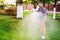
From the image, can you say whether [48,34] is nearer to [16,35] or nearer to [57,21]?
[57,21]

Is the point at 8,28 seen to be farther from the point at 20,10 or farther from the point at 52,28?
the point at 52,28

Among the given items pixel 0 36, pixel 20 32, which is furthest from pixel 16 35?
pixel 0 36

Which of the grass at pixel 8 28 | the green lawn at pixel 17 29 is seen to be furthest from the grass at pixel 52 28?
the grass at pixel 8 28

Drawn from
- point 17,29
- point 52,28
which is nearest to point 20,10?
point 17,29

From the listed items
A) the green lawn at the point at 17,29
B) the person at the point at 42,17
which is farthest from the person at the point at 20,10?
the person at the point at 42,17

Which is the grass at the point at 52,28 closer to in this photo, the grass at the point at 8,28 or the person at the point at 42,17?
the person at the point at 42,17

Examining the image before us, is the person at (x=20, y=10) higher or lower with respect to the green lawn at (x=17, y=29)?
higher

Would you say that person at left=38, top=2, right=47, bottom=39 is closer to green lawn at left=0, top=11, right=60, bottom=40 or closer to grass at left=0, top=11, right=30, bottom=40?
green lawn at left=0, top=11, right=60, bottom=40

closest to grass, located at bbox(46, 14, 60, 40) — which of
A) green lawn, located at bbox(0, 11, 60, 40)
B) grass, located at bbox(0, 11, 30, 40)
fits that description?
green lawn, located at bbox(0, 11, 60, 40)

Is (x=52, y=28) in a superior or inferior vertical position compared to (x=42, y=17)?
inferior

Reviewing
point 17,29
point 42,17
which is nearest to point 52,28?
point 42,17

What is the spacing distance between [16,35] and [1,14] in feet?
0.91

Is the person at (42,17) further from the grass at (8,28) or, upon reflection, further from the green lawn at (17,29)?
→ the grass at (8,28)

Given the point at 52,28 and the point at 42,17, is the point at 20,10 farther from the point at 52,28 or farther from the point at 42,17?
the point at 52,28
